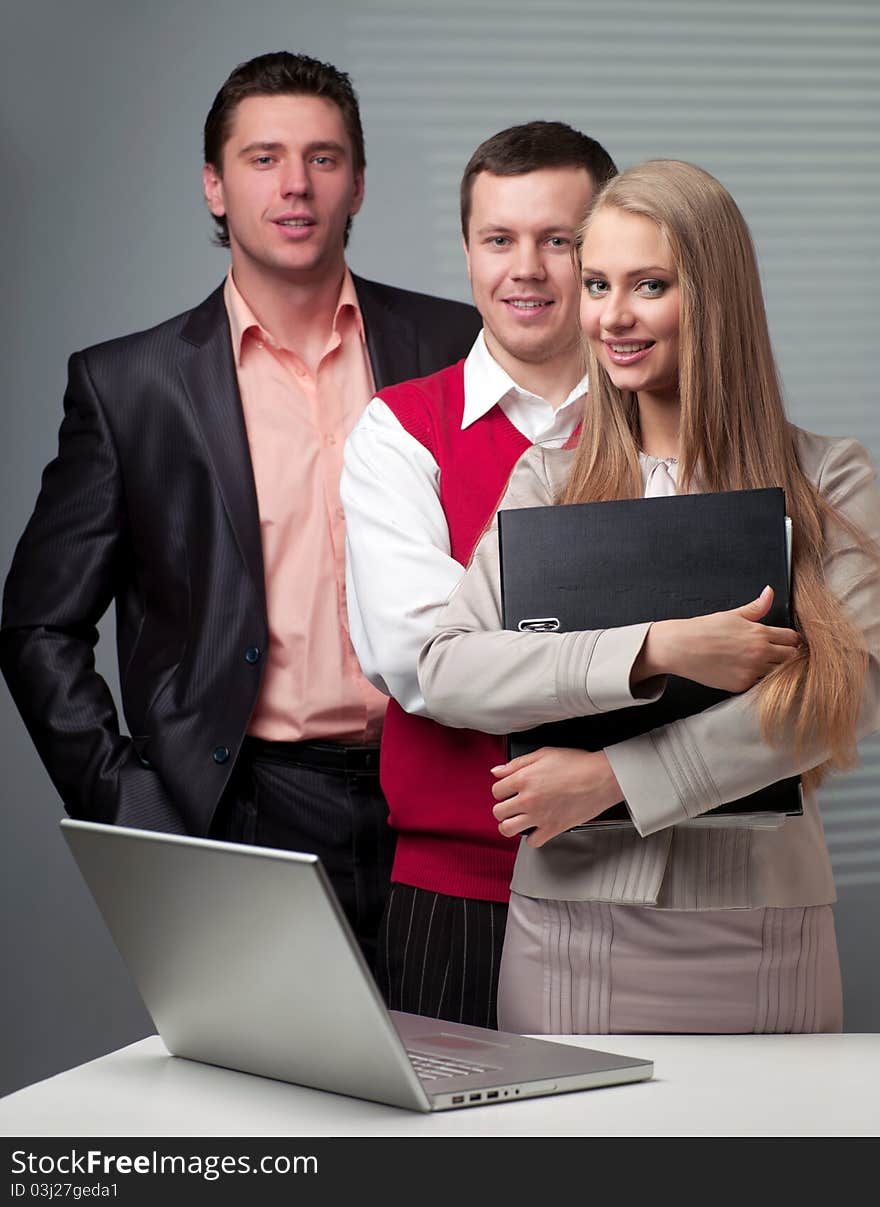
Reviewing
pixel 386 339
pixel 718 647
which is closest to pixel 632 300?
pixel 718 647

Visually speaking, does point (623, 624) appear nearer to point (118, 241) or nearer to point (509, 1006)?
point (509, 1006)

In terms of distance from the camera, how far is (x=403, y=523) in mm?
2107

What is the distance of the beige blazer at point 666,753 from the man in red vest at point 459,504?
0.31m

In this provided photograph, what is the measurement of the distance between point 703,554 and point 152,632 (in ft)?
4.09

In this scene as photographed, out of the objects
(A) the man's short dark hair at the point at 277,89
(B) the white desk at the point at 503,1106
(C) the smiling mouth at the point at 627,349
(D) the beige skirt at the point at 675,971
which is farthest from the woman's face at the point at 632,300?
(A) the man's short dark hair at the point at 277,89

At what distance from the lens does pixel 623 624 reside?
1.68 metres

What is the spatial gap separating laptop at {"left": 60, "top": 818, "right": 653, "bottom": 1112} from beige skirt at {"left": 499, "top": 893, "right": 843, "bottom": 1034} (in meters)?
0.25

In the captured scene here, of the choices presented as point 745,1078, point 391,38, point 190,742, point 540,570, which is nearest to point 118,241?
point 391,38

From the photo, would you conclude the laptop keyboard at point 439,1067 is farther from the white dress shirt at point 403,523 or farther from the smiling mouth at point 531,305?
the smiling mouth at point 531,305

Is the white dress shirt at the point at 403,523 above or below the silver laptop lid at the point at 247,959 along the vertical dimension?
above

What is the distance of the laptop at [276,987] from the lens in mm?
1158

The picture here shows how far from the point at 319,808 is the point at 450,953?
44cm

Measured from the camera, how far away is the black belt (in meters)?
2.51

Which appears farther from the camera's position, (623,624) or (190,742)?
(190,742)
